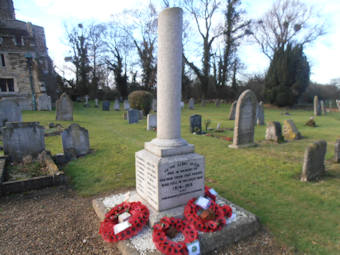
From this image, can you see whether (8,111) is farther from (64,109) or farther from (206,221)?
(206,221)

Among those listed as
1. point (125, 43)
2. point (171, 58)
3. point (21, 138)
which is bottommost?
point (21, 138)

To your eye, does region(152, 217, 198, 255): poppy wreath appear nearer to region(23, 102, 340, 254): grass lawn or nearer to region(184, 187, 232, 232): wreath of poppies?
region(184, 187, 232, 232): wreath of poppies

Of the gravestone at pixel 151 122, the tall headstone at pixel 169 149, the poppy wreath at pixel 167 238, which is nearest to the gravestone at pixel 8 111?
the gravestone at pixel 151 122

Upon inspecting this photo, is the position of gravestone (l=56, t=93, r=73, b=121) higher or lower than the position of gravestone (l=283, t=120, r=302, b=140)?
higher

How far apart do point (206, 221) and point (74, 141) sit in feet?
16.3

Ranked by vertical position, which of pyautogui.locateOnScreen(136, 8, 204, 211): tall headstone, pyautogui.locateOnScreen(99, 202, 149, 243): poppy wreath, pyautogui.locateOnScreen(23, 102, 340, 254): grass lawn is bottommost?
pyautogui.locateOnScreen(23, 102, 340, 254): grass lawn

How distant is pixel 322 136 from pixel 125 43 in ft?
111

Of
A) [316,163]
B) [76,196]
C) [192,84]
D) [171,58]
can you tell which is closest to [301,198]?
[316,163]

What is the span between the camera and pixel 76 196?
13.5ft

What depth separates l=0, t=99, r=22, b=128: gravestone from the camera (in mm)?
9266

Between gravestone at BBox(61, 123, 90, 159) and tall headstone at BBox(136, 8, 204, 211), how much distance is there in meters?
3.76

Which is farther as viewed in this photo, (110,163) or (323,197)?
(110,163)

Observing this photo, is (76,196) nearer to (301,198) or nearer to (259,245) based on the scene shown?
A: (259,245)

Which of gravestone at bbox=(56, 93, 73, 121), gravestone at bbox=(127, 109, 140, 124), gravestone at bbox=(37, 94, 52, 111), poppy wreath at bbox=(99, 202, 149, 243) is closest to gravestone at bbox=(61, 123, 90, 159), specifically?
poppy wreath at bbox=(99, 202, 149, 243)
